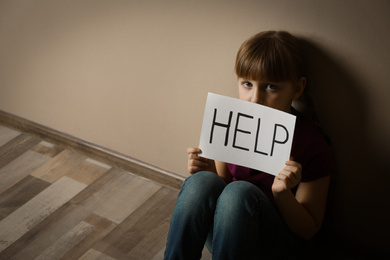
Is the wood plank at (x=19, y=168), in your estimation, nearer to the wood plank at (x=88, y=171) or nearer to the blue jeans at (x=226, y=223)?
the wood plank at (x=88, y=171)

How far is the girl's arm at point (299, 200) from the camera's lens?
3.95 ft

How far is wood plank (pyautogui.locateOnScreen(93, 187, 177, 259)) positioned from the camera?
158 centimetres

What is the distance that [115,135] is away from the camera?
1.94 meters

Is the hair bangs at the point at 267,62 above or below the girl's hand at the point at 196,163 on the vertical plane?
above

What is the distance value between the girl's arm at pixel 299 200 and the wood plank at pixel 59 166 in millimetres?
1011

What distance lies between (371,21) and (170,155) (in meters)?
0.89

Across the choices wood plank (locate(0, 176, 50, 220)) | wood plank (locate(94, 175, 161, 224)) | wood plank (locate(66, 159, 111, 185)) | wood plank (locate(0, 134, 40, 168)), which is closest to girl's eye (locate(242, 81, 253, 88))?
wood plank (locate(94, 175, 161, 224))

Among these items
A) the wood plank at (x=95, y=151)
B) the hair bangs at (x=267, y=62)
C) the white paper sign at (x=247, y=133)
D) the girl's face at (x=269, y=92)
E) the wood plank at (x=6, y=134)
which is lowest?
the wood plank at (x=6, y=134)

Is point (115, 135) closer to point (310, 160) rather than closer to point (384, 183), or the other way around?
point (310, 160)

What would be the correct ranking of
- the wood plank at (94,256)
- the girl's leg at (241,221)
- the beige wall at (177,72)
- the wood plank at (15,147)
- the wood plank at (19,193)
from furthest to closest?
the wood plank at (15,147)
the wood plank at (19,193)
the wood plank at (94,256)
the beige wall at (177,72)
the girl's leg at (241,221)

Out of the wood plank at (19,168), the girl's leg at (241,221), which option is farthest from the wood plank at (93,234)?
the girl's leg at (241,221)

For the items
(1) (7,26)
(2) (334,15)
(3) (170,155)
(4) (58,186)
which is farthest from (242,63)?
(1) (7,26)

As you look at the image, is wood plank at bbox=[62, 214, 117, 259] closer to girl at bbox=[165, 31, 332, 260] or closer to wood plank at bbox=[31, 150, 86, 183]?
wood plank at bbox=[31, 150, 86, 183]

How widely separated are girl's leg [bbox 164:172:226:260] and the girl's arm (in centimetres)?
17
